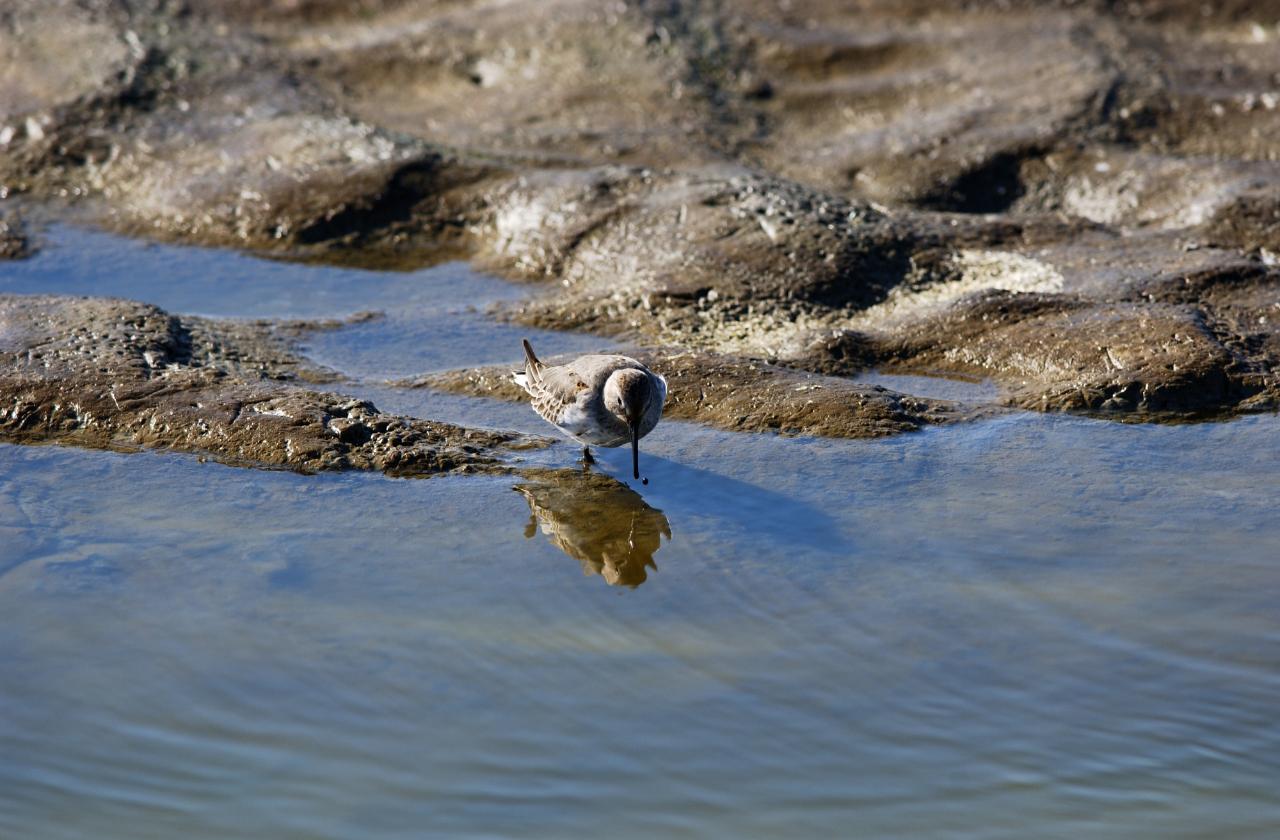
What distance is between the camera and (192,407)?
8.26m

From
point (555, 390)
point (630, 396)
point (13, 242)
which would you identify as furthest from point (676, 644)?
point (13, 242)

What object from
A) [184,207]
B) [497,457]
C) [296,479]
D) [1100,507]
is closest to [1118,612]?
[1100,507]

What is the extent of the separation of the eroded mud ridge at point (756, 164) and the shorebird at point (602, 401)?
798 mm

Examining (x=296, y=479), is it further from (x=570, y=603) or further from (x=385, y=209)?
(x=385, y=209)

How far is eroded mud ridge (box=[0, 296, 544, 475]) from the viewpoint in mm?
7910

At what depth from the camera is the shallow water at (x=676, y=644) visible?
5.19 metres

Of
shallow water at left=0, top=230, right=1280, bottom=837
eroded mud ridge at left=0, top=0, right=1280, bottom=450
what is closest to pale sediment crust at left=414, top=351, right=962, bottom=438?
eroded mud ridge at left=0, top=0, right=1280, bottom=450

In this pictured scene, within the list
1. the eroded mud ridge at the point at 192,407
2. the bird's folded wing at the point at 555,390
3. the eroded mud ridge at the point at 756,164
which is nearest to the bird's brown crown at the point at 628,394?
the bird's folded wing at the point at 555,390

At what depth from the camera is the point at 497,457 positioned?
8016mm

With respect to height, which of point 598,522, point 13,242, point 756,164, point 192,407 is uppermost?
point 756,164

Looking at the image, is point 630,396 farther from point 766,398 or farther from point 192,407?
point 192,407

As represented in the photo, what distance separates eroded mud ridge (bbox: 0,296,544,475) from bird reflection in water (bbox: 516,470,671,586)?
42 centimetres

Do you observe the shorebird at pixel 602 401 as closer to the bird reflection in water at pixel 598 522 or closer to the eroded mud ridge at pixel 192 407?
the bird reflection in water at pixel 598 522

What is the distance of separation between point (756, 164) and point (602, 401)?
6293 millimetres
